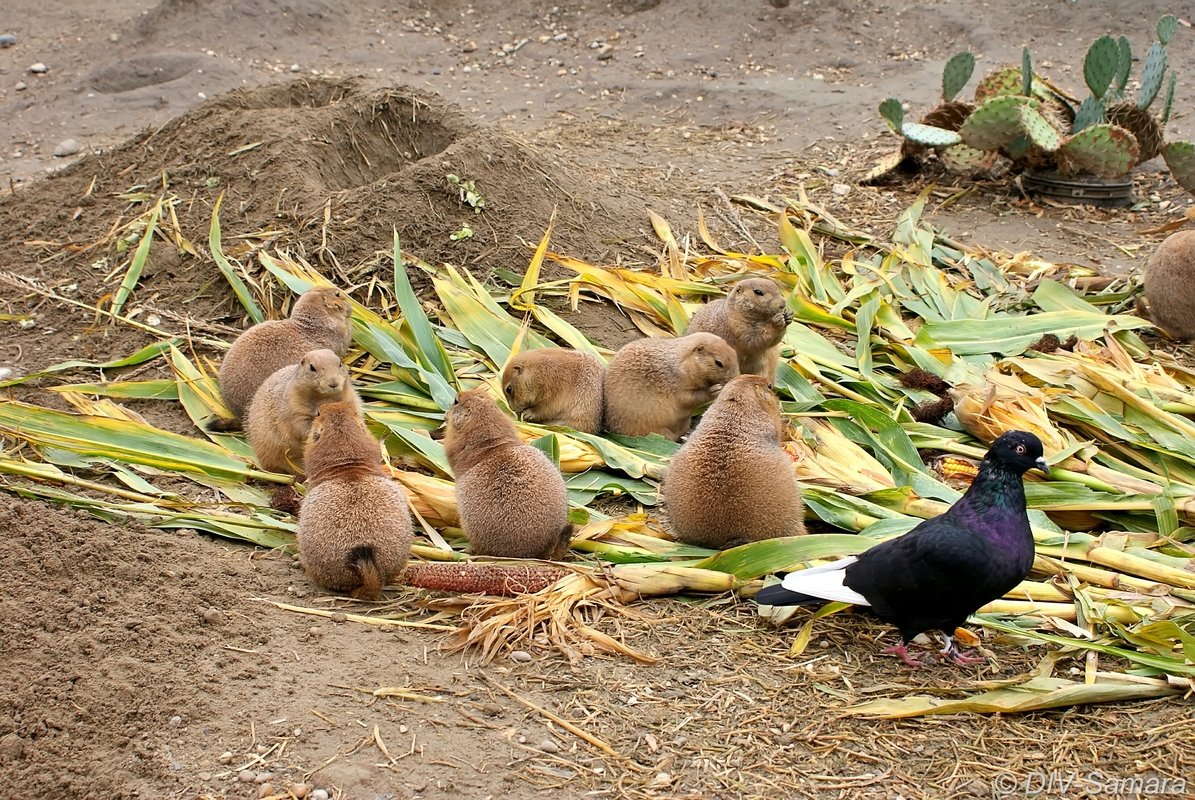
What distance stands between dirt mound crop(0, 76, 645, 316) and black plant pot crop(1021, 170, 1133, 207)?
12.1 feet

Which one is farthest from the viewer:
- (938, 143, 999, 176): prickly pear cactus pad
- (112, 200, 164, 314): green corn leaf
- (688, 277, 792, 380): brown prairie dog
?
(938, 143, 999, 176): prickly pear cactus pad

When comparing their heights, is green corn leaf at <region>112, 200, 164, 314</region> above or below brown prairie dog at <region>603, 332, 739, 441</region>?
above

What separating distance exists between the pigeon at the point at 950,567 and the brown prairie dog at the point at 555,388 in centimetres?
203

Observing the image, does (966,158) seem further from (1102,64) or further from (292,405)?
(292,405)

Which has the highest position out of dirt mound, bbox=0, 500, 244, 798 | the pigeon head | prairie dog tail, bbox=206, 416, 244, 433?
the pigeon head

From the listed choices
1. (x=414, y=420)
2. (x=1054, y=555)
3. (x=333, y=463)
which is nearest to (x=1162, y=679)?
(x=1054, y=555)

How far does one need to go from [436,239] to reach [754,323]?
89.4 inches

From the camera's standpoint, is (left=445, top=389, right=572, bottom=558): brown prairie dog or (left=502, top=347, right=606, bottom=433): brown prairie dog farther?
(left=502, top=347, right=606, bottom=433): brown prairie dog

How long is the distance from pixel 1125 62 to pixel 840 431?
228 inches

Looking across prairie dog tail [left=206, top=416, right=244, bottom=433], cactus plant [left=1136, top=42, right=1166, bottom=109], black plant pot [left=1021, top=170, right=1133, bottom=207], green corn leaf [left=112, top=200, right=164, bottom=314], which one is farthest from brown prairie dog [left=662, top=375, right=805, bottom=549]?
cactus plant [left=1136, top=42, right=1166, bottom=109]

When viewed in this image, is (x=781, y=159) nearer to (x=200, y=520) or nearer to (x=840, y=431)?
(x=840, y=431)

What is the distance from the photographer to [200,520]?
496 cm

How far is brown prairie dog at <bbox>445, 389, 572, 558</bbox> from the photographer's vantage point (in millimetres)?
4605

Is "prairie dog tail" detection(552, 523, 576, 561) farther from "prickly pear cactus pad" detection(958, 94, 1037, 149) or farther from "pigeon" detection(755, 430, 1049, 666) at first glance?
"prickly pear cactus pad" detection(958, 94, 1037, 149)
